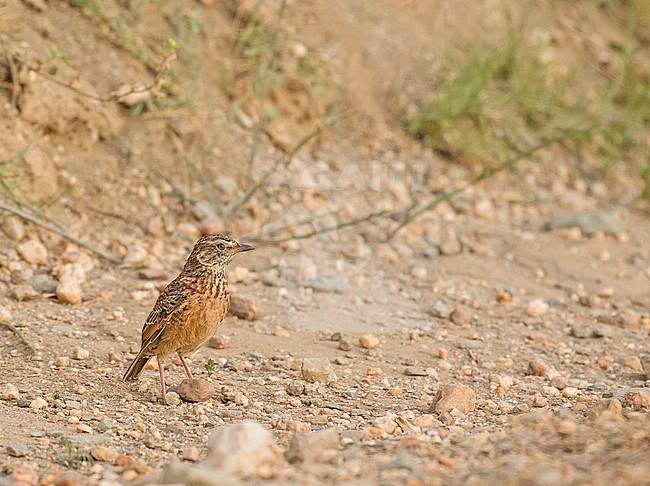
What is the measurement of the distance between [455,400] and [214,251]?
1.84m

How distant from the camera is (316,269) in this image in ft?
26.2

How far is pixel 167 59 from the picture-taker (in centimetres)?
666

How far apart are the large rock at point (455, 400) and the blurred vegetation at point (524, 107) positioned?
4.82 m

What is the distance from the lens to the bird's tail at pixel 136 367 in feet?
18.9

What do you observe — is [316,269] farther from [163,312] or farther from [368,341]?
[163,312]

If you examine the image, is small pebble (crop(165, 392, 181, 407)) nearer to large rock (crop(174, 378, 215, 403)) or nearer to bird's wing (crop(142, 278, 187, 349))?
large rock (crop(174, 378, 215, 403))

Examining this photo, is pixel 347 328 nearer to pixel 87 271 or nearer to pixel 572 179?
pixel 87 271

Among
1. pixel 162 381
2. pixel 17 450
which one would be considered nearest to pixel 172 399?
pixel 162 381

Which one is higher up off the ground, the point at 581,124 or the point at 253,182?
the point at 581,124

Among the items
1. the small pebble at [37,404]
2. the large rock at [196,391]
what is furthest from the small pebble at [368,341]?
the small pebble at [37,404]

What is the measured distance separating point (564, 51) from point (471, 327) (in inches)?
227

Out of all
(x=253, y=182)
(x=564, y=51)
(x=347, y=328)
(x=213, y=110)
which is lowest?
(x=347, y=328)

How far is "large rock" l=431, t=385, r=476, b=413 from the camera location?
535 centimetres

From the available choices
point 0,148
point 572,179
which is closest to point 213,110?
point 0,148
